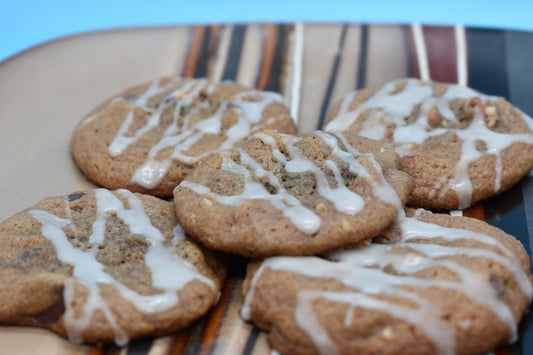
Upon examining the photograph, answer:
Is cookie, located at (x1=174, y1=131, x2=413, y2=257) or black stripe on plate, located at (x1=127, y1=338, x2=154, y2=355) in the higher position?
cookie, located at (x1=174, y1=131, x2=413, y2=257)

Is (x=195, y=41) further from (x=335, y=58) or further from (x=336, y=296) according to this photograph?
(x=336, y=296)

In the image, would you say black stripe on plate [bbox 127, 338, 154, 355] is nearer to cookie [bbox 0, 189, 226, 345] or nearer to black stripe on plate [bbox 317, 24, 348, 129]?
cookie [bbox 0, 189, 226, 345]

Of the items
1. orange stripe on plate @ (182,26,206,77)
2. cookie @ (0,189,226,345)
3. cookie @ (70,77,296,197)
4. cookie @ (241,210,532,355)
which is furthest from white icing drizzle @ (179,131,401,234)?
orange stripe on plate @ (182,26,206,77)

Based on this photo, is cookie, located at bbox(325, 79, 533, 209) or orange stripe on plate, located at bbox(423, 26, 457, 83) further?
orange stripe on plate, located at bbox(423, 26, 457, 83)

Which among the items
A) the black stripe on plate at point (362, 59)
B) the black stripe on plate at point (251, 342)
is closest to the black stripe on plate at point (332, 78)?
the black stripe on plate at point (362, 59)

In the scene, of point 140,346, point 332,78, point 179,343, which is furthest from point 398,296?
point 332,78

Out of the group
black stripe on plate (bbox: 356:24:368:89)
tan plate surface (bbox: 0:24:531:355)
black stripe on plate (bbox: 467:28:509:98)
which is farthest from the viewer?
black stripe on plate (bbox: 356:24:368:89)

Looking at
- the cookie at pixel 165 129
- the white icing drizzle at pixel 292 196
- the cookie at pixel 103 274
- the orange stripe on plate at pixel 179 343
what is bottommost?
the orange stripe on plate at pixel 179 343

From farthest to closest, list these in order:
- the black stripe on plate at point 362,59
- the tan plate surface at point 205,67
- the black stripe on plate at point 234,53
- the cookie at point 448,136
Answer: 1. the black stripe on plate at point 234,53
2. the black stripe on plate at point 362,59
3. the tan plate surface at point 205,67
4. the cookie at point 448,136

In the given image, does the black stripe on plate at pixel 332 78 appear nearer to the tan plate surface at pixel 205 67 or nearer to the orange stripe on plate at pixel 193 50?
the tan plate surface at pixel 205 67
